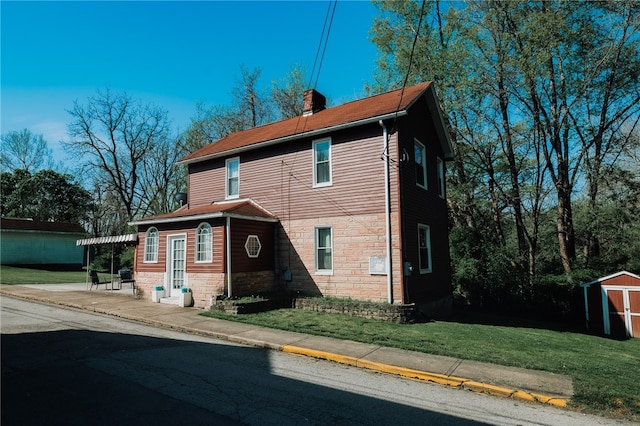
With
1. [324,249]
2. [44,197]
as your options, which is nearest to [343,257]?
[324,249]

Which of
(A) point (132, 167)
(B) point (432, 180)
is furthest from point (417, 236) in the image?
(A) point (132, 167)

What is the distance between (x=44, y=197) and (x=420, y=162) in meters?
45.0

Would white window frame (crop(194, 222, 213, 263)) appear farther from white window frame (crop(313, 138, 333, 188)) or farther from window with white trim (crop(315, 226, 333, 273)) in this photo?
white window frame (crop(313, 138, 333, 188))

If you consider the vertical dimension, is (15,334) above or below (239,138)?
below

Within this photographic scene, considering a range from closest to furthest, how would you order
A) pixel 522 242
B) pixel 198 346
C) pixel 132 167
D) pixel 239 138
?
pixel 198 346 < pixel 239 138 < pixel 522 242 < pixel 132 167

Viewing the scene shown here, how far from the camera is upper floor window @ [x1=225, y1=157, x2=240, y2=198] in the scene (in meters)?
17.1

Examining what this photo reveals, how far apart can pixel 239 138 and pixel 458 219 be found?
13687 mm

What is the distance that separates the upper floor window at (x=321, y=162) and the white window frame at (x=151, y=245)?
6.72m

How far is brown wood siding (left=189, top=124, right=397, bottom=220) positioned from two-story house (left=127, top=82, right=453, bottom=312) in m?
0.04

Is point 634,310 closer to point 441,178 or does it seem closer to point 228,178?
point 441,178

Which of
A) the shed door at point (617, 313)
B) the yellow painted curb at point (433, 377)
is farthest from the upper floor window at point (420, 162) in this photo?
the shed door at point (617, 313)

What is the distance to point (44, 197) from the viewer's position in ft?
143

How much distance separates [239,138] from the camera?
19031mm

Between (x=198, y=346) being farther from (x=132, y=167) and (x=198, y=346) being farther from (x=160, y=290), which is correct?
(x=132, y=167)
